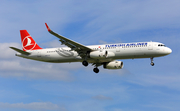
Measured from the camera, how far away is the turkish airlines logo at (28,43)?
56506 millimetres

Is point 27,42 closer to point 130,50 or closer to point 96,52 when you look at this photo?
point 96,52

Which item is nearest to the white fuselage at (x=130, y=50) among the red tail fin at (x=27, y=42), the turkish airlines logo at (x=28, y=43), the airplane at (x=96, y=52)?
the airplane at (x=96, y=52)

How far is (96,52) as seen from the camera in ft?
156

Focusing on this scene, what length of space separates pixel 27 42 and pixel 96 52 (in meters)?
17.2

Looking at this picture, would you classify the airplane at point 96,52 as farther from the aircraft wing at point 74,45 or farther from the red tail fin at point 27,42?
the red tail fin at point 27,42

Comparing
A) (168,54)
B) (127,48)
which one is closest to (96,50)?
(127,48)

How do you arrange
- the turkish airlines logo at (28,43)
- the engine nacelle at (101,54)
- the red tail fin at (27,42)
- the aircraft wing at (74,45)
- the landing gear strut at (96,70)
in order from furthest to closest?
the turkish airlines logo at (28,43), the red tail fin at (27,42), the landing gear strut at (96,70), the engine nacelle at (101,54), the aircraft wing at (74,45)

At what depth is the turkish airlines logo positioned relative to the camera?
5651 centimetres

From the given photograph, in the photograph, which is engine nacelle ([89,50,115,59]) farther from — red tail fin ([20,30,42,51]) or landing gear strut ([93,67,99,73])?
red tail fin ([20,30,42,51])

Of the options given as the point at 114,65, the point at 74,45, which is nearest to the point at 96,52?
the point at 74,45

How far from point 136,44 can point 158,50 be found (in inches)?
149

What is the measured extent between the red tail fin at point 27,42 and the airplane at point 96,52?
1012 mm

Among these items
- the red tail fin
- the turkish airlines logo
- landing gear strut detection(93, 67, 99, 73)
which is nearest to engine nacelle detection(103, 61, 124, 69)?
landing gear strut detection(93, 67, 99, 73)

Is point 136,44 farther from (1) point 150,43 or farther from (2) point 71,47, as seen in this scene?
(2) point 71,47
